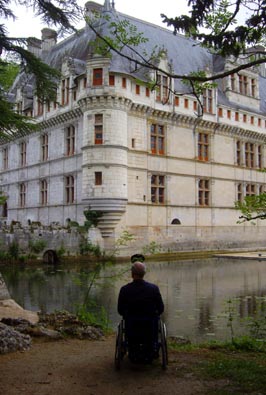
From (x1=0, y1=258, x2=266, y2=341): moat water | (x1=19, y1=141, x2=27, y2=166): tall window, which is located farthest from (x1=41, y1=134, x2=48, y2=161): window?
(x1=0, y1=258, x2=266, y2=341): moat water

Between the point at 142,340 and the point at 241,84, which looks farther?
the point at 241,84

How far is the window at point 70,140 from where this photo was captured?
27522 millimetres

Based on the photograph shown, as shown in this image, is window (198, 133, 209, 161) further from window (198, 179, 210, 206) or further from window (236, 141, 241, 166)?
window (236, 141, 241, 166)

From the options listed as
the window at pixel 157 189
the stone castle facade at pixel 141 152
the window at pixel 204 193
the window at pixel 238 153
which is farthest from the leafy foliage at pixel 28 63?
the window at pixel 238 153

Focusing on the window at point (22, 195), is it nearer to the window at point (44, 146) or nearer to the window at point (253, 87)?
the window at point (44, 146)

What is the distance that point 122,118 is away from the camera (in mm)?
25016

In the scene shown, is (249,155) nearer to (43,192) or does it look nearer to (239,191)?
(239,191)

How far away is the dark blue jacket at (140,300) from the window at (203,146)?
25293mm

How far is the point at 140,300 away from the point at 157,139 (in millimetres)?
23061

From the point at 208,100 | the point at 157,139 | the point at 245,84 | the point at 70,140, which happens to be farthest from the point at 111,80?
the point at 245,84

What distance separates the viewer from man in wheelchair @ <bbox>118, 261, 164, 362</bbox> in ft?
15.8

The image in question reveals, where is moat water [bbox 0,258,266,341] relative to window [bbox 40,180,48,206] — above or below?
below

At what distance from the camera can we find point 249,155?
33.1m

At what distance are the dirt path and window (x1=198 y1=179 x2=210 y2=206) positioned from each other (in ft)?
80.2
